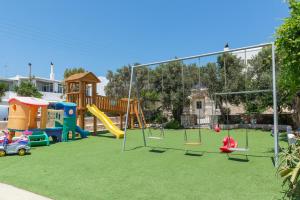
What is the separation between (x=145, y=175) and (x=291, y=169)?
11.6ft

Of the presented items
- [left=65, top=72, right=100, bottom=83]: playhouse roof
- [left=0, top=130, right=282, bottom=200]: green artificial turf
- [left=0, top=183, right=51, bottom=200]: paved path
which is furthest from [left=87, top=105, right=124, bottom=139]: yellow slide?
[left=0, top=183, right=51, bottom=200]: paved path

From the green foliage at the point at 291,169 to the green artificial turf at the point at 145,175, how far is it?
96cm

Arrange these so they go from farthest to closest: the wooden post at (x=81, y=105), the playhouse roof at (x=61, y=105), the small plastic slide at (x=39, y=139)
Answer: the wooden post at (x=81, y=105) < the playhouse roof at (x=61, y=105) < the small plastic slide at (x=39, y=139)

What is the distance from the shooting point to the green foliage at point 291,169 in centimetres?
352

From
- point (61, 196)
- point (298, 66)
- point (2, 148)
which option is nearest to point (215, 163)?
point (298, 66)

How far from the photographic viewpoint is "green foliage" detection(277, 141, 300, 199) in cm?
352

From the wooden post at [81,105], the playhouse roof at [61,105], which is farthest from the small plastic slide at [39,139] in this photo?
the wooden post at [81,105]

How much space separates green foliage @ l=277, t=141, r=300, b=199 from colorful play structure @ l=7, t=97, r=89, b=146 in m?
10.7

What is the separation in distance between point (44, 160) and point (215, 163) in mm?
5517

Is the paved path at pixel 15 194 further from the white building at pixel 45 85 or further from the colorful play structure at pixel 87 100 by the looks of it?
the white building at pixel 45 85

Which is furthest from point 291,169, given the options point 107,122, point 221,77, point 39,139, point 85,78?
point 221,77

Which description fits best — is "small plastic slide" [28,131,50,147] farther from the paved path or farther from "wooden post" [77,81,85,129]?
the paved path

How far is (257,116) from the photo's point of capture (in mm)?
21359

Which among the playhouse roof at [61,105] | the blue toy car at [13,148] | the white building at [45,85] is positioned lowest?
the blue toy car at [13,148]
